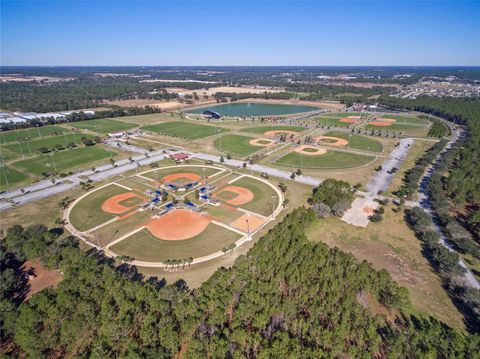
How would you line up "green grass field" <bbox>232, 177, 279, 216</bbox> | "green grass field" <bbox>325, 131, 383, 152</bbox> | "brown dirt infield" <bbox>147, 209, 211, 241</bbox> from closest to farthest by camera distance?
"brown dirt infield" <bbox>147, 209, 211, 241</bbox> < "green grass field" <bbox>232, 177, 279, 216</bbox> < "green grass field" <bbox>325, 131, 383, 152</bbox>

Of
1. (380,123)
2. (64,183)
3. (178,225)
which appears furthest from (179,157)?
(380,123)

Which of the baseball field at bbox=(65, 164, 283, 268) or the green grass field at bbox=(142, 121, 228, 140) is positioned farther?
the green grass field at bbox=(142, 121, 228, 140)

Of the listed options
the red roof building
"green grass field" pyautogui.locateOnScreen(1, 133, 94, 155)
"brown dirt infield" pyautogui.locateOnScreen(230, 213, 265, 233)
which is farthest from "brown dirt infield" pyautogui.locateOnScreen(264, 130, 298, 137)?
"green grass field" pyautogui.locateOnScreen(1, 133, 94, 155)

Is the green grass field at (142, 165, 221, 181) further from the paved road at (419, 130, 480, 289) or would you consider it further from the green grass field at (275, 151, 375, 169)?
the paved road at (419, 130, 480, 289)

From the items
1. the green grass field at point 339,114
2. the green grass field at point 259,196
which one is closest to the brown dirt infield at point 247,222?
the green grass field at point 259,196

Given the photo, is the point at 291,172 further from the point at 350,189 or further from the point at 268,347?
the point at 268,347

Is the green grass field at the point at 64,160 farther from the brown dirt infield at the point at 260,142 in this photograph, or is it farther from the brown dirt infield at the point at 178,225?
the brown dirt infield at the point at 260,142
